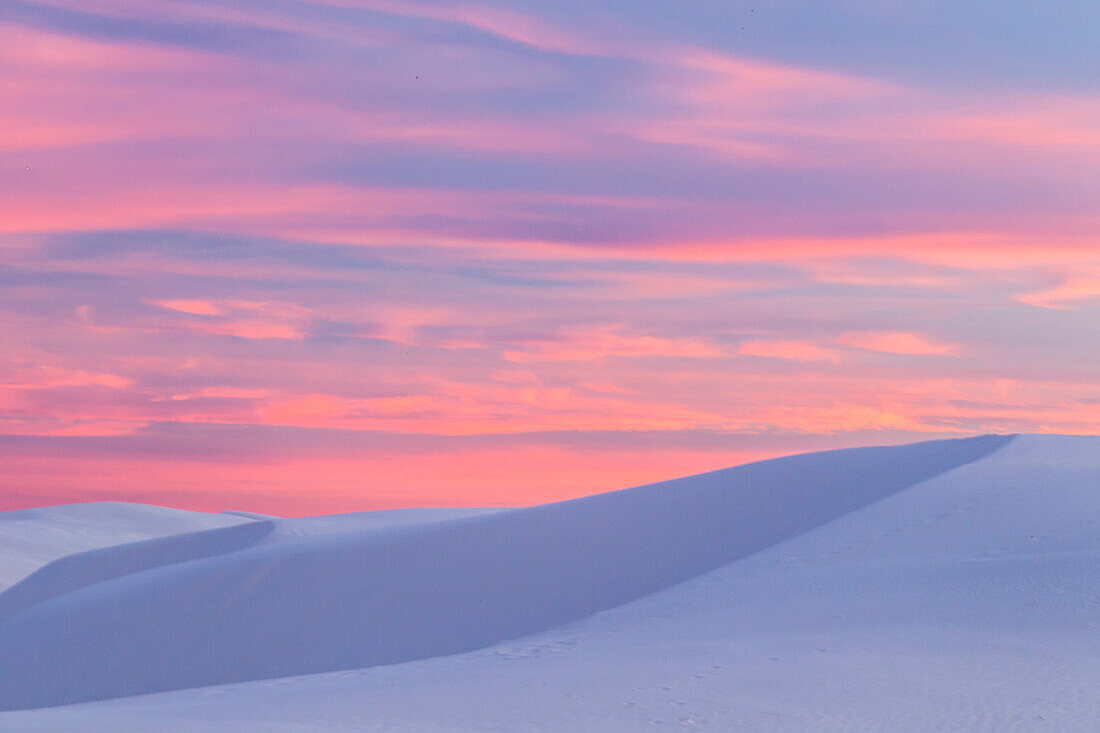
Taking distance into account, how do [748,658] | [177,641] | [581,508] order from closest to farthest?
[748,658] → [177,641] → [581,508]

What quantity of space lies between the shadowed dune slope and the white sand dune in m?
0.05

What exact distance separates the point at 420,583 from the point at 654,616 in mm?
6340

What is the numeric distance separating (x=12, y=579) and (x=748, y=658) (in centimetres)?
3611

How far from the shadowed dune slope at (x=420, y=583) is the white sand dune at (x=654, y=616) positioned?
0.05m

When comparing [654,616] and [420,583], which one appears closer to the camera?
[654,616]

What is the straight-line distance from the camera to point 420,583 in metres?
19.6

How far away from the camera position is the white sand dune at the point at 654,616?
9617 millimetres

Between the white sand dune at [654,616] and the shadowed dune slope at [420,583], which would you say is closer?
the white sand dune at [654,616]

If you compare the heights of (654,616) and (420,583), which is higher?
(420,583)

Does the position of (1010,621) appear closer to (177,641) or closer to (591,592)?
(591,592)

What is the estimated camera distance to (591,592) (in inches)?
714

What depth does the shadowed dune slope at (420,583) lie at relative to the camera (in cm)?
1802

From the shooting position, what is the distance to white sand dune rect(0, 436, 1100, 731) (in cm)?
962

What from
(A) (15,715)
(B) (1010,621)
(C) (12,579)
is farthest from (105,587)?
(C) (12,579)
